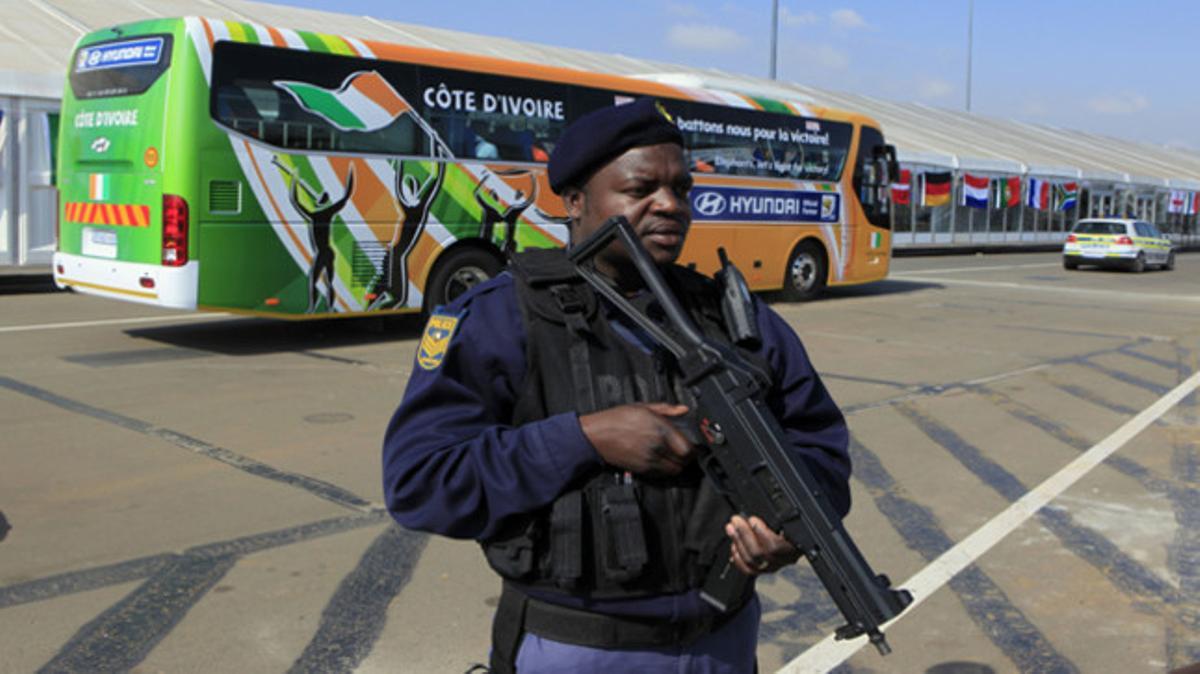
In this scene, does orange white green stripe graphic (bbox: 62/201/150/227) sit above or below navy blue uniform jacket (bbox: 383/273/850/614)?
above

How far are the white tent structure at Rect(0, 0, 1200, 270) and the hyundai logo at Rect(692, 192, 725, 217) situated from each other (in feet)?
5.76

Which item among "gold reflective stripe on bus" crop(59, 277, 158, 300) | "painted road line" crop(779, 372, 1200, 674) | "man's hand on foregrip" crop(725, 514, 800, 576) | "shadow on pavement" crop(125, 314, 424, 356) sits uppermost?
"man's hand on foregrip" crop(725, 514, 800, 576)

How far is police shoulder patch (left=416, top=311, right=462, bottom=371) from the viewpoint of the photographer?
178cm

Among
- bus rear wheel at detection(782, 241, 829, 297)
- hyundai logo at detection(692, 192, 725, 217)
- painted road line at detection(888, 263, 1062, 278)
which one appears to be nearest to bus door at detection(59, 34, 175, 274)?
hyundai logo at detection(692, 192, 725, 217)

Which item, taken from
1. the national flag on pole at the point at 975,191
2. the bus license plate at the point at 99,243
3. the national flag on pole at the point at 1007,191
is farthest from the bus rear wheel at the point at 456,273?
the national flag on pole at the point at 1007,191

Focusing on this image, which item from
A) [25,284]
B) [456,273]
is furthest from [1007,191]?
[25,284]

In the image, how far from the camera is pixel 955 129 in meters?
49.1

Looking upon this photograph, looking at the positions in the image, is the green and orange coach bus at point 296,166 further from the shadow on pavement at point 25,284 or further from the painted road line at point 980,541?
the painted road line at point 980,541

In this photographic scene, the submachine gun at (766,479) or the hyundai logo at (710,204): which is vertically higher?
the hyundai logo at (710,204)

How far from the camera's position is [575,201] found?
6.57 ft

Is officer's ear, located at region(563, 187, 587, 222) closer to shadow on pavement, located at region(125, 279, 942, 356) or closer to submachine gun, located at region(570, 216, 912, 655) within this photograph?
submachine gun, located at region(570, 216, 912, 655)

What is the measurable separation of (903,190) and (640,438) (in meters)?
32.5

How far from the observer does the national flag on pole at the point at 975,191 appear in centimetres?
3522

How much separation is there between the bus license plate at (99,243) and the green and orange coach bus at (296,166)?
0.02 meters
